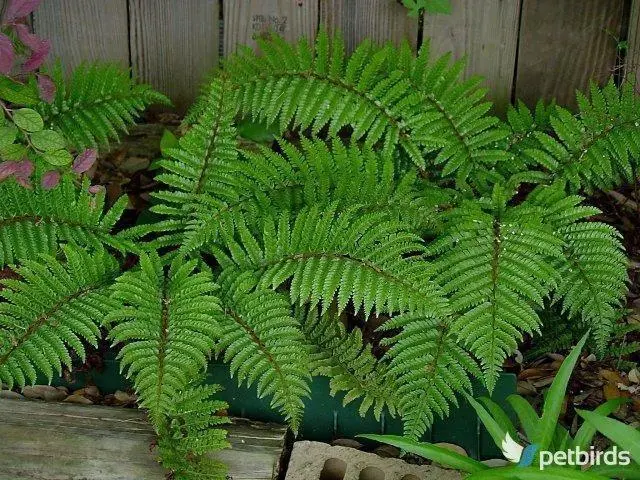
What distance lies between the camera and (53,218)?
11.0ft

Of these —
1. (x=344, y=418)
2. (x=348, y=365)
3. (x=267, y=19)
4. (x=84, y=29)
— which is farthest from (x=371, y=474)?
(x=84, y=29)

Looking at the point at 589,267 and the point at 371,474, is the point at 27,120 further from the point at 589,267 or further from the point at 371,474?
the point at 589,267

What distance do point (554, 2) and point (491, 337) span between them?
5.52 feet

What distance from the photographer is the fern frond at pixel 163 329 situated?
289cm

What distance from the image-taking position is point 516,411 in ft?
10.1

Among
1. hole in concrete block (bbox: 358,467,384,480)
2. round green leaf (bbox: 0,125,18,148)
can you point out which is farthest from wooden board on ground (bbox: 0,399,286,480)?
round green leaf (bbox: 0,125,18,148)

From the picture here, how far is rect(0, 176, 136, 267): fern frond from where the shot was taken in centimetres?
329

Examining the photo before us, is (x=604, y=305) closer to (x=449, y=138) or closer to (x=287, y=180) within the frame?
(x=449, y=138)

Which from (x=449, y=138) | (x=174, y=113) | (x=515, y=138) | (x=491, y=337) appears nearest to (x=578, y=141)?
(x=515, y=138)

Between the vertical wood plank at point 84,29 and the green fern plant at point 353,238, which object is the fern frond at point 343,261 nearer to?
the green fern plant at point 353,238

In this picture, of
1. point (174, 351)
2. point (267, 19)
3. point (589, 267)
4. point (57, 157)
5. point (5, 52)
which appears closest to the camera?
point (5, 52)

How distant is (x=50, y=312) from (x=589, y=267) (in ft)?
6.90

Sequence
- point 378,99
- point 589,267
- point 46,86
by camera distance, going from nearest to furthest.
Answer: point 46,86
point 589,267
point 378,99

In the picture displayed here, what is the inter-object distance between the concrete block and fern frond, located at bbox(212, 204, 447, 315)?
580mm
